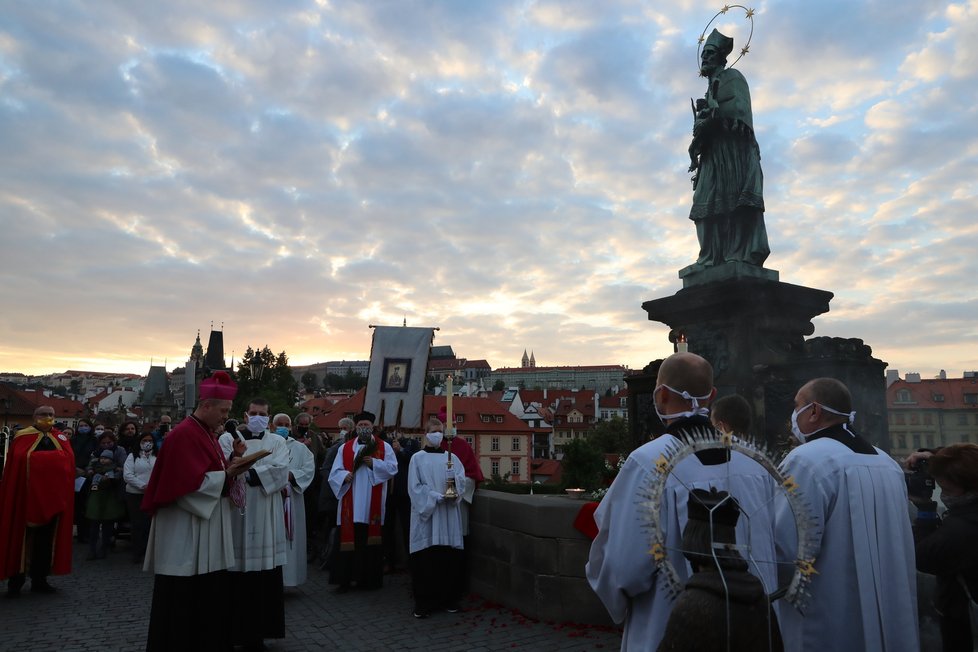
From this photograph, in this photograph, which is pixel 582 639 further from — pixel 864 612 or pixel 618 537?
pixel 618 537

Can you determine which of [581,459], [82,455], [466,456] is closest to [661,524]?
[466,456]

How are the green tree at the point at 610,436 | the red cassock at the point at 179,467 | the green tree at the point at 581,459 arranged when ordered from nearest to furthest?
1. the red cassock at the point at 179,467
2. the green tree at the point at 581,459
3. the green tree at the point at 610,436

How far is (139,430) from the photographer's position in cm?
1213

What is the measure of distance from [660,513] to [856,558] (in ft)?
3.76

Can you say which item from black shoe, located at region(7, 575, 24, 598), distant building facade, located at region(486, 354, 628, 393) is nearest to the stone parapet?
black shoe, located at region(7, 575, 24, 598)

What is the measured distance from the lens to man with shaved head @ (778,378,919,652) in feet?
9.56

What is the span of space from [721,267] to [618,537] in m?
5.87

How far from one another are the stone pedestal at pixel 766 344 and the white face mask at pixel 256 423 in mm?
4362

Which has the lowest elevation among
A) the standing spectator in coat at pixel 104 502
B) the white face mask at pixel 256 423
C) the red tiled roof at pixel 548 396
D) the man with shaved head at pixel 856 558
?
the standing spectator in coat at pixel 104 502

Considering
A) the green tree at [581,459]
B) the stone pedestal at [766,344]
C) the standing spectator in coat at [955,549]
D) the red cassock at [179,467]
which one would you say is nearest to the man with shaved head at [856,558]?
the standing spectator in coat at [955,549]

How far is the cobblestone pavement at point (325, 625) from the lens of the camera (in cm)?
573

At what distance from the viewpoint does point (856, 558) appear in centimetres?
296

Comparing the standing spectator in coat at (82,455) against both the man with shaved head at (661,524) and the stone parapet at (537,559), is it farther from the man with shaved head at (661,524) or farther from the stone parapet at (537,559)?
the man with shaved head at (661,524)

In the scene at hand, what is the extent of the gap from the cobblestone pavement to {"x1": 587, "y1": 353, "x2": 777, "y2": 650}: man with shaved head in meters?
3.21
